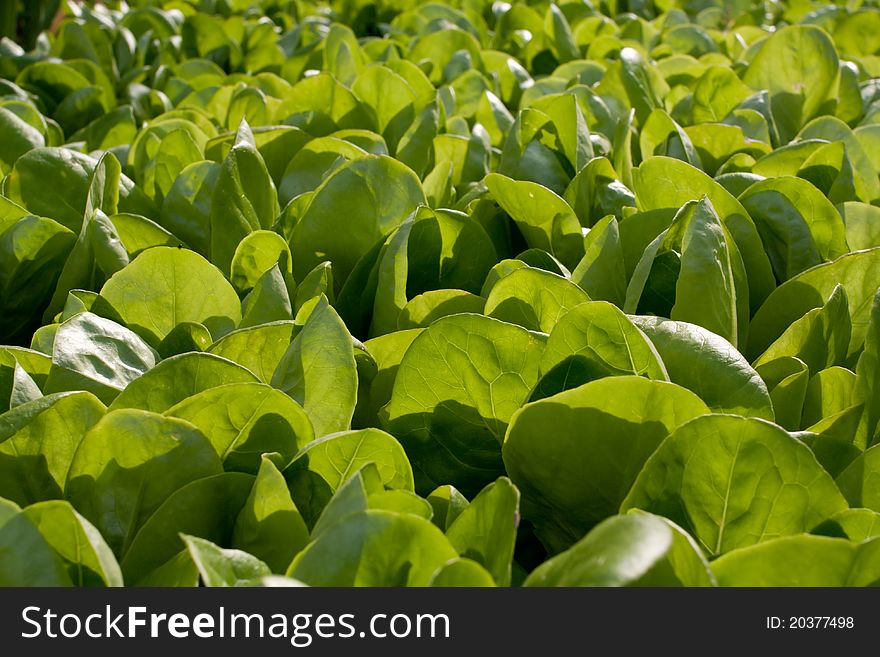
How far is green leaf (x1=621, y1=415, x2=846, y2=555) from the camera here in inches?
41.4

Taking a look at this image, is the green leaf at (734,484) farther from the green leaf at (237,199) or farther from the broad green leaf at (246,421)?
the green leaf at (237,199)

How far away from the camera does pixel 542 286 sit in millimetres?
1420

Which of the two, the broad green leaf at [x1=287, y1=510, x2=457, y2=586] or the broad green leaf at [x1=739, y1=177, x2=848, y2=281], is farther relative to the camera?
the broad green leaf at [x1=739, y1=177, x2=848, y2=281]

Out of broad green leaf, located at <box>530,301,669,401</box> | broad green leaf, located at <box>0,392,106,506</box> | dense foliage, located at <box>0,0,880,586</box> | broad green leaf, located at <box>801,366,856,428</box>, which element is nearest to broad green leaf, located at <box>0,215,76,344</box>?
dense foliage, located at <box>0,0,880,586</box>

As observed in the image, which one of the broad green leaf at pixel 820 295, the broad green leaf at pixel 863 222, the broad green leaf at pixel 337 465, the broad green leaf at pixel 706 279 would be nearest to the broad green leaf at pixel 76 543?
the broad green leaf at pixel 337 465

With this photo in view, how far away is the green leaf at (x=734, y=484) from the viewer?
1.05 metres

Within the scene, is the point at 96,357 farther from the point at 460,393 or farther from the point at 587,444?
the point at 587,444

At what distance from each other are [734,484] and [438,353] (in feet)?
1.32

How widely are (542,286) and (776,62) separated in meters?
1.68

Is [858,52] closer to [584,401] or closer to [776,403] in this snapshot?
[776,403]

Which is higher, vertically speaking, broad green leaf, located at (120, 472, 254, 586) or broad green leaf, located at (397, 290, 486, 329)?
broad green leaf, located at (397, 290, 486, 329)

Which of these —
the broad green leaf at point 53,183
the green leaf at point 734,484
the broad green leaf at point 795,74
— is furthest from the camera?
the broad green leaf at point 795,74

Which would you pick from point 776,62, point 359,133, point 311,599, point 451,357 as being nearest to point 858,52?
point 776,62

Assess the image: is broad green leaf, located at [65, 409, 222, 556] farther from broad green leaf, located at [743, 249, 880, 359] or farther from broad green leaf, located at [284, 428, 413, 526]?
broad green leaf, located at [743, 249, 880, 359]
